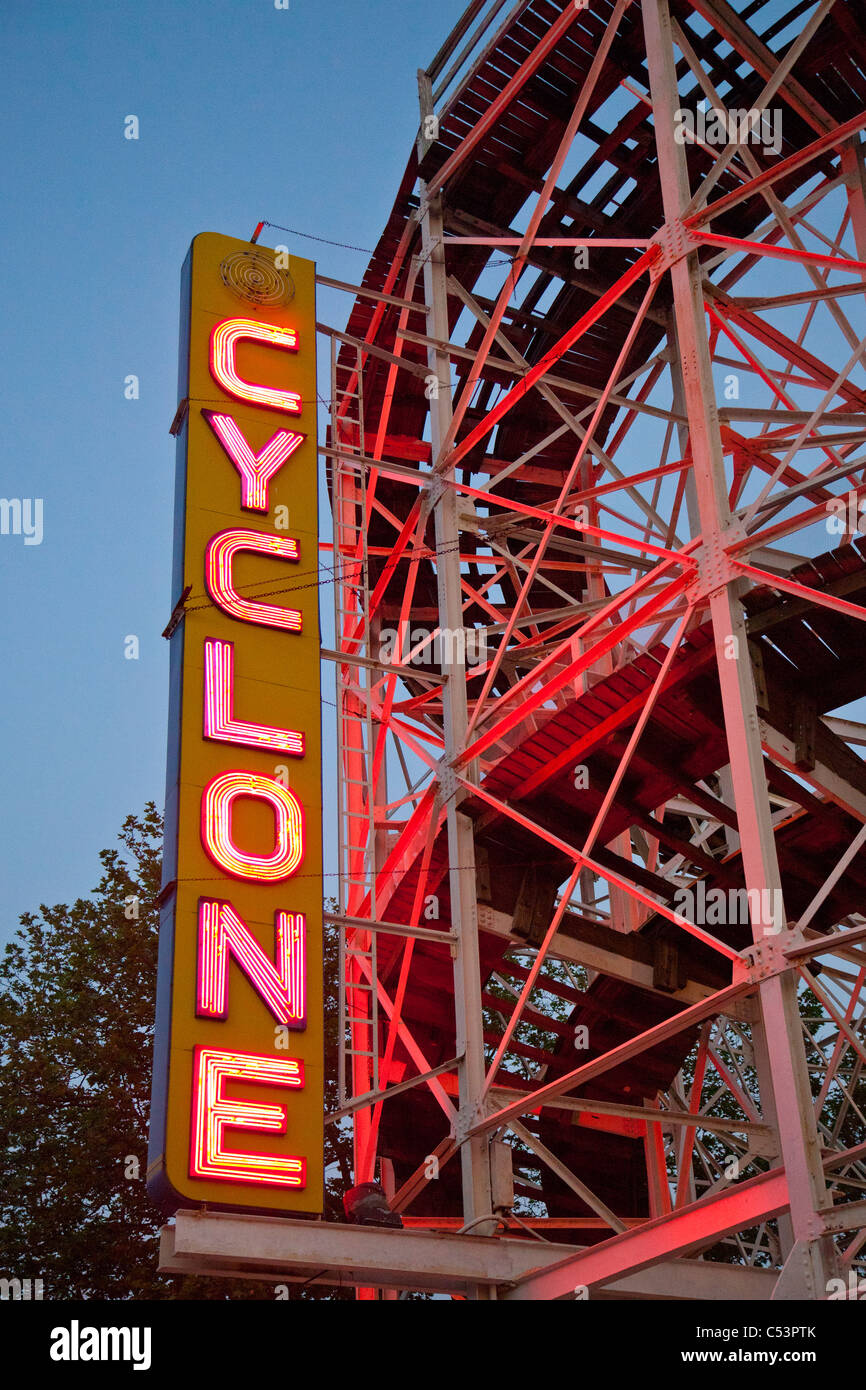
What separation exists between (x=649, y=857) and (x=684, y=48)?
37.9 feet

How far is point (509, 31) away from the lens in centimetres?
2006

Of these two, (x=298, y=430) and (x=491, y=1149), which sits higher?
(x=298, y=430)

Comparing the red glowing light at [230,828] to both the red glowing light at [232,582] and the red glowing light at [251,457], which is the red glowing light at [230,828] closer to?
the red glowing light at [232,582]

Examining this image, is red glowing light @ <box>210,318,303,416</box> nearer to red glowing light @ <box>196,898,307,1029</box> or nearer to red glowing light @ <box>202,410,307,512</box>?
red glowing light @ <box>202,410,307,512</box>

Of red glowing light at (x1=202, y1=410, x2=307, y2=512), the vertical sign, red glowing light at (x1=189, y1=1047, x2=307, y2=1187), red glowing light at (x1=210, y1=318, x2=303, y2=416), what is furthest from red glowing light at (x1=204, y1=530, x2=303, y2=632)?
red glowing light at (x1=189, y1=1047, x2=307, y2=1187)

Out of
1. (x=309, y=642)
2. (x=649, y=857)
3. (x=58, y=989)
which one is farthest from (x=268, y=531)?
(x=58, y=989)

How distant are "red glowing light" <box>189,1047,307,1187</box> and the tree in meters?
10.3

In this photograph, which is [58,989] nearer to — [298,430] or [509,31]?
[298,430]

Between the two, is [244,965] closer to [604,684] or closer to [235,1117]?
[235,1117]

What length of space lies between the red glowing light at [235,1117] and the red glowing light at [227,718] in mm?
3080

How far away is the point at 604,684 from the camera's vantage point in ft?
51.6

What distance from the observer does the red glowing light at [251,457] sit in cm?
1739

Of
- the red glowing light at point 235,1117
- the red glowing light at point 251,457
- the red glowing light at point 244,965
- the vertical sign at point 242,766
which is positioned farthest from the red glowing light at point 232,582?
the red glowing light at point 235,1117

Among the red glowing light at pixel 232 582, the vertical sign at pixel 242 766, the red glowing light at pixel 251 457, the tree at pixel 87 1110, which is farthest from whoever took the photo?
the tree at pixel 87 1110
